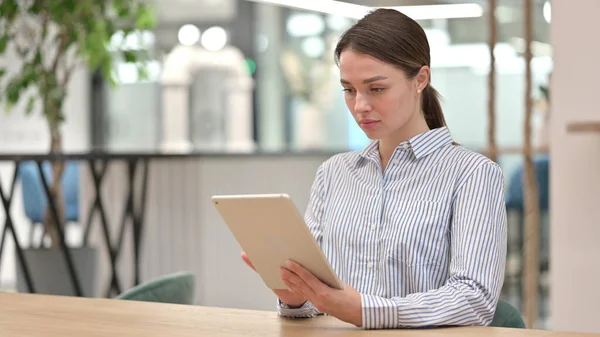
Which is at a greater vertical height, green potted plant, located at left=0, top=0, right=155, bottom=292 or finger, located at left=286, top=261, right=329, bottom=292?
green potted plant, located at left=0, top=0, right=155, bottom=292

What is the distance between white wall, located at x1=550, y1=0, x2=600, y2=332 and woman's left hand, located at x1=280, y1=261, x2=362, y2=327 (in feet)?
5.85

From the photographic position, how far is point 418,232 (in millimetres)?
1899

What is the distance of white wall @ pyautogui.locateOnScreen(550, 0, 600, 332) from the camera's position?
10.7 ft

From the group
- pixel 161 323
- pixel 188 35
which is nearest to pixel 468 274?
pixel 161 323

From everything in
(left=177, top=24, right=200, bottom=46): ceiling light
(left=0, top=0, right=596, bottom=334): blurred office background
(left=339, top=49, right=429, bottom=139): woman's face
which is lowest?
(left=0, top=0, right=596, bottom=334): blurred office background

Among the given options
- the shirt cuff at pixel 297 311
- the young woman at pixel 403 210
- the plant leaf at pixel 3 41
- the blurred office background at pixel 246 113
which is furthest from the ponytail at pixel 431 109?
the plant leaf at pixel 3 41

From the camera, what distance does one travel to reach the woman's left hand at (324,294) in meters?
1.67

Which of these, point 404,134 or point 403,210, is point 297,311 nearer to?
point 403,210

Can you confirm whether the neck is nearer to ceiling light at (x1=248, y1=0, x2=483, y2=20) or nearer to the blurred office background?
the blurred office background

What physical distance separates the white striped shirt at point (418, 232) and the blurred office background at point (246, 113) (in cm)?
202

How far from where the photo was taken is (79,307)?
2035mm

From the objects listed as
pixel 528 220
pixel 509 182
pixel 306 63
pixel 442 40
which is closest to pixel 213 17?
pixel 306 63

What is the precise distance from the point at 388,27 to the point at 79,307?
2.60 ft

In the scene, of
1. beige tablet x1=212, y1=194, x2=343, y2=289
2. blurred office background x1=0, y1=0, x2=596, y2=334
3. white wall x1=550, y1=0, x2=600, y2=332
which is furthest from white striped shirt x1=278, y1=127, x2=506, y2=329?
blurred office background x1=0, y1=0, x2=596, y2=334
